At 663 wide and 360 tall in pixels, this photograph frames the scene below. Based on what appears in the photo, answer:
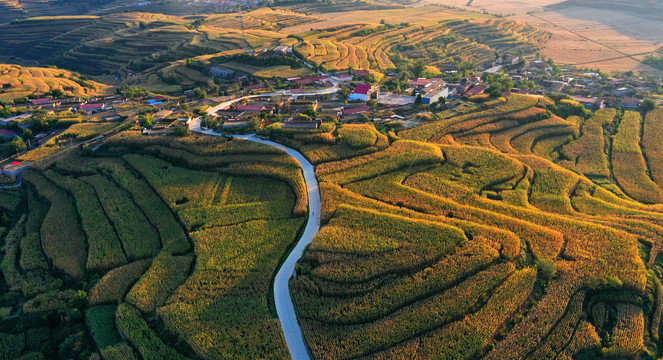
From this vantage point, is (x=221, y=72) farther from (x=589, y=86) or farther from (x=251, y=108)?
(x=589, y=86)

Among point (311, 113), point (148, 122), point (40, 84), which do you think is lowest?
point (148, 122)

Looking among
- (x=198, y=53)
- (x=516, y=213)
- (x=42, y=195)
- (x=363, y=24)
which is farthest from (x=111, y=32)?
(x=516, y=213)

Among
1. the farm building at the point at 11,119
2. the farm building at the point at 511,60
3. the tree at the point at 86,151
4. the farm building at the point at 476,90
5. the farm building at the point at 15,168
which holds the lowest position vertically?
the farm building at the point at 15,168

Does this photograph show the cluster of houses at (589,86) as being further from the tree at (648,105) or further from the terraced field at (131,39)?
the terraced field at (131,39)

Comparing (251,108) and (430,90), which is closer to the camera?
(251,108)

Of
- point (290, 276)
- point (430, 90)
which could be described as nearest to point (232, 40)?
point (430, 90)

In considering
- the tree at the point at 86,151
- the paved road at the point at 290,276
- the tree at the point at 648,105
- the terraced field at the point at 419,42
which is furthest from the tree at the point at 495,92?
the tree at the point at 86,151
